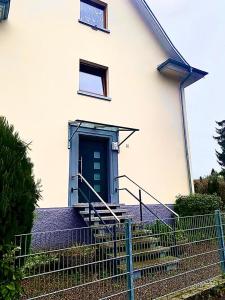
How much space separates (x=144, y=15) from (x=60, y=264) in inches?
398

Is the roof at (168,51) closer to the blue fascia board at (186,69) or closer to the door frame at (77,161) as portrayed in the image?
the blue fascia board at (186,69)

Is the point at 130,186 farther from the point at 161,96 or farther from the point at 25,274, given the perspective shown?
the point at 25,274

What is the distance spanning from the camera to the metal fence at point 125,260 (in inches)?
134

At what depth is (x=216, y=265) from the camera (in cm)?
536

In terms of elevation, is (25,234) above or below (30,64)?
below

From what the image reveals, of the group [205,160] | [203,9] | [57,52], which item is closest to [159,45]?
[57,52]

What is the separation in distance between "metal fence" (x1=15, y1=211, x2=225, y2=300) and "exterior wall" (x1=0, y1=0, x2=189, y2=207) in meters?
3.37

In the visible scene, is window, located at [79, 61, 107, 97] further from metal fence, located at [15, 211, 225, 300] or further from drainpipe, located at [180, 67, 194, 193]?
metal fence, located at [15, 211, 225, 300]

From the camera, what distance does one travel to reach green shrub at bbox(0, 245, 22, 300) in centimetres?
305

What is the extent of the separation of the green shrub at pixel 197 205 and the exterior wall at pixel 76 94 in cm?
54

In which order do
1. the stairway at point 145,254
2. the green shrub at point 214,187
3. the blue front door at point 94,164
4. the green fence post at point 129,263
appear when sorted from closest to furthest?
1. the green fence post at point 129,263
2. the stairway at point 145,254
3. the blue front door at point 94,164
4. the green shrub at point 214,187

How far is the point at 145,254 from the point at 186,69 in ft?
27.1

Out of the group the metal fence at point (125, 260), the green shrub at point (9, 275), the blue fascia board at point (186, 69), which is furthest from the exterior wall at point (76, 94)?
the green shrub at point (9, 275)

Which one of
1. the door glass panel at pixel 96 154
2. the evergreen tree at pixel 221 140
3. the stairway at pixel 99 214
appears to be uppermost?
the evergreen tree at pixel 221 140
